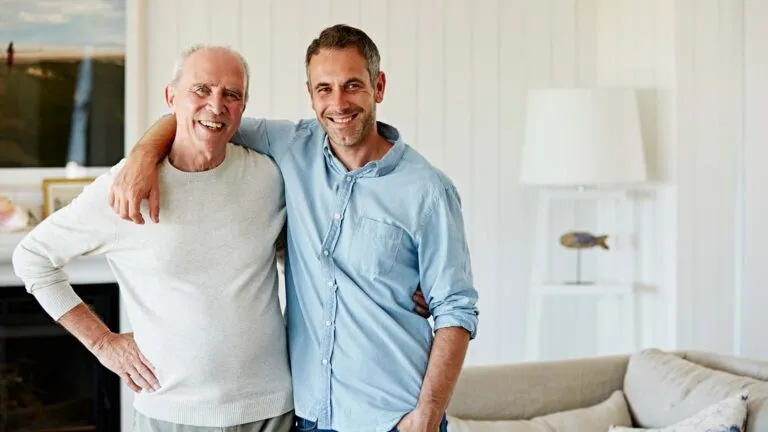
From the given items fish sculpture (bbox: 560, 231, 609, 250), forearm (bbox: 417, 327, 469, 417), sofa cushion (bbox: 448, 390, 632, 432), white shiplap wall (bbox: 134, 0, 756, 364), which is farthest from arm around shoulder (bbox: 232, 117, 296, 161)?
fish sculpture (bbox: 560, 231, 609, 250)

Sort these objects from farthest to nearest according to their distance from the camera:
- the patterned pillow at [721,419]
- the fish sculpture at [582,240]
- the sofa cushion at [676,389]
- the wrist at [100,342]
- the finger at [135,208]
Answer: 1. the fish sculpture at [582,240]
2. the sofa cushion at [676,389]
3. the patterned pillow at [721,419]
4. the wrist at [100,342]
5. the finger at [135,208]

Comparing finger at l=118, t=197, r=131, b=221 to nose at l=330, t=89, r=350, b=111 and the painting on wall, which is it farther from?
A: the painting on wall

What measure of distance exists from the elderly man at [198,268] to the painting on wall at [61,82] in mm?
1853

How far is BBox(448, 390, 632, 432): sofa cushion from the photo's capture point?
102 inches

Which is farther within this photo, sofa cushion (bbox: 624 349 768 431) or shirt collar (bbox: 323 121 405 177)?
sofa cushion (bbox: 624 349 768 431)

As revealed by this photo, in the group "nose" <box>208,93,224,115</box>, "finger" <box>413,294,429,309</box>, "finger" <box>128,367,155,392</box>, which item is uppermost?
"nose" <box>208,93,224,115</box>

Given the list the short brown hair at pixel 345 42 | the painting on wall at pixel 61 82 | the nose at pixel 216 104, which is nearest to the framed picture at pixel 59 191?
the painting on wall at pixel 61 82

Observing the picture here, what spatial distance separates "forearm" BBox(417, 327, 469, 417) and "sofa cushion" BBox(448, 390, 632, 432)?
0.71m

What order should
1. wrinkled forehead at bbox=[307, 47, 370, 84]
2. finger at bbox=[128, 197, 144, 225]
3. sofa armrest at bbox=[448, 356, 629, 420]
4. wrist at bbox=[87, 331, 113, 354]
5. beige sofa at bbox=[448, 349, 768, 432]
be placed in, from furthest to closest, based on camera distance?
sofa armrest at bbox=[448, 356, 629, 420]
beige sofa at bbox=[448, 349, 768, 432]
wrist at bbox=[87, 331, 113, 354]
wrinkled forehead at bbox=[307, 47, 370, 84]
finger at bbox=[128, 197, 144, 225]

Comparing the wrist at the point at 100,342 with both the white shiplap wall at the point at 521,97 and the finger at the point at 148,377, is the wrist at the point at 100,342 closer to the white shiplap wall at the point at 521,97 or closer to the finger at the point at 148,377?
the finger at the point at 148,377

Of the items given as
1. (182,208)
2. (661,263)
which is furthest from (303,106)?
(182,208)

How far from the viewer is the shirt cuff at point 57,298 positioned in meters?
1.99

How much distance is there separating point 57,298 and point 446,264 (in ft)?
2.76

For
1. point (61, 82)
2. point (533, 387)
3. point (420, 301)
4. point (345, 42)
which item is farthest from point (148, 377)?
point (61, 82)
